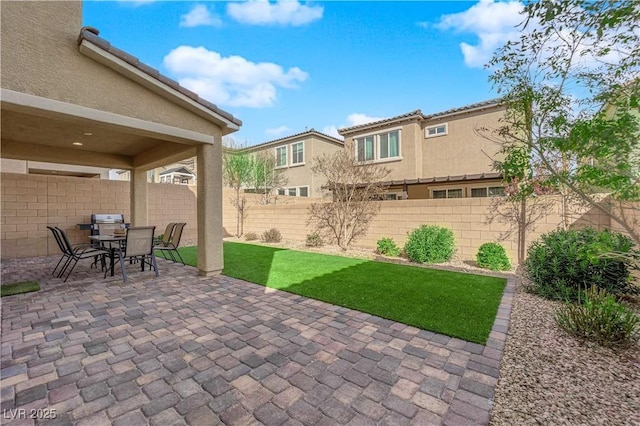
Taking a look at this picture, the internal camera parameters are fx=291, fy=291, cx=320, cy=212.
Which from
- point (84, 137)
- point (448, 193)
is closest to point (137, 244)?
point (84, 137)

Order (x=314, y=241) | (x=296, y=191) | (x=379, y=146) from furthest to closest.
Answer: (x=296, y=191) < (x=379, y=146) < (x=314, y=241)

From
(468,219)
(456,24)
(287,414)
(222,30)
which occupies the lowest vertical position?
(287,414)

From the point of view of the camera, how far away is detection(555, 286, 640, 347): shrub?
338 cm

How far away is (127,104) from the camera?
217 inches

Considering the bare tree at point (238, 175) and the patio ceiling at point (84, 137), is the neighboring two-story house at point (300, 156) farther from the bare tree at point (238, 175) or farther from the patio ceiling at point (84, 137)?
the patio ceiling at point (84, 137)

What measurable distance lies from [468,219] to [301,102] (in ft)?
34.6

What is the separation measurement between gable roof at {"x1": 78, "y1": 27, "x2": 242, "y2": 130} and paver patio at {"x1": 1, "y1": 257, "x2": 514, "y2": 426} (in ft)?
13.6

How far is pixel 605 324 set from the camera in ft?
11.3

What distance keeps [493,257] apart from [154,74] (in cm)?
902

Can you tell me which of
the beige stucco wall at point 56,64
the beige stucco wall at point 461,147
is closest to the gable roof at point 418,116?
the beige stucco wall at point 461,147

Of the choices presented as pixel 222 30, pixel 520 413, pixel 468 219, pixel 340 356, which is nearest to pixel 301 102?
pixel 222 30

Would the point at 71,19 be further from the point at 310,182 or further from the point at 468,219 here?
the point at 310,182

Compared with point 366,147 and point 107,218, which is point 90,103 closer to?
point 107,218

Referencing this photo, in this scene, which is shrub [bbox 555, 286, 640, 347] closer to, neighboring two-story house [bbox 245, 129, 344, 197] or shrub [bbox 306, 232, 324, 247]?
shrub [bbox 306, 232, 324, 247]
